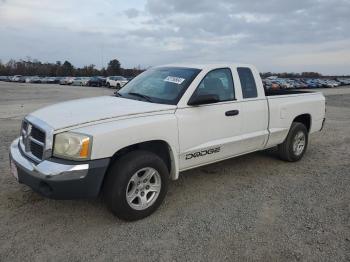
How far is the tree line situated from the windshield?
280ft

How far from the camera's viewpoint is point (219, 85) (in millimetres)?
4688

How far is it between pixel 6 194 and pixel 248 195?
3.16m

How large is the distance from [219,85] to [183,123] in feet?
3.26

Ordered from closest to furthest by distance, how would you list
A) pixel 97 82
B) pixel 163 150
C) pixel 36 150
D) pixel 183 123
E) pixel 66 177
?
pixel 66 177 < pixel 36 150 < pixel 183 123 < pixel 163 150 < pixel 97 82

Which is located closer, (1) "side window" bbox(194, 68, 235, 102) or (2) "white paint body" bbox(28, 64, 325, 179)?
(2) "white paint body" bbox(28, 64, 325, 179)

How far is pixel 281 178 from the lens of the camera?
527 centimetres

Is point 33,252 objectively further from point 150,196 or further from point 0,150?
point 0,150

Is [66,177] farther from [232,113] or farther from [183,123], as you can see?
[232,113]

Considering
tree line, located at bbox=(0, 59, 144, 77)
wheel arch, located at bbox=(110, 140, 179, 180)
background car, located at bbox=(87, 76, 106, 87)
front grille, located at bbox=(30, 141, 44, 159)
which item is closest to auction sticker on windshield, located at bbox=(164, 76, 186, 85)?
wheel arch, located at bbox=(110, 140, 179, 180)

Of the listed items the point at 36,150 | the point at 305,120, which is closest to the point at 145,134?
the point at 36,150

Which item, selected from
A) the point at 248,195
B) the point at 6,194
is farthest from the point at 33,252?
the point at 248,195

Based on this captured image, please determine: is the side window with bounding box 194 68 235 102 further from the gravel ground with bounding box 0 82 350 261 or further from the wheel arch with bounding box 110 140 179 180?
the gravel ground with bounding box 0 82 350 261

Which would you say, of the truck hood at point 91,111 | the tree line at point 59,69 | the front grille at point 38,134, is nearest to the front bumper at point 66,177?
the front grille at point 38,134

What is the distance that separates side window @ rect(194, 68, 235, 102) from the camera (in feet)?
14.6
